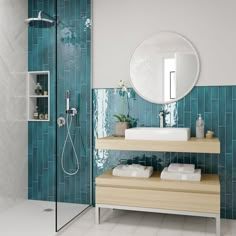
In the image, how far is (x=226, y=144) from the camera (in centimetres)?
371

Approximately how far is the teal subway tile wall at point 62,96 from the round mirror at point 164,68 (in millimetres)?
654

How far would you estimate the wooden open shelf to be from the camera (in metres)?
3.21

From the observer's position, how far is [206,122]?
376 centimetres

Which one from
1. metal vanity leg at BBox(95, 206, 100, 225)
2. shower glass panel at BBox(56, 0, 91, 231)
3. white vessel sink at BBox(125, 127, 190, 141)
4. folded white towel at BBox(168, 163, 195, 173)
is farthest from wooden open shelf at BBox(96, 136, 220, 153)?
metal vanity leg at BBox(95, 206, 100, 225)

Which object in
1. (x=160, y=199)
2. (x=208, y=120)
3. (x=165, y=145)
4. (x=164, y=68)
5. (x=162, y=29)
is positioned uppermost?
(x=162, y=29)

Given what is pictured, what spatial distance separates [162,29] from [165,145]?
4.73ft

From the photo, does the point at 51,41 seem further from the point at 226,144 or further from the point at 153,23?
the point at 226,144

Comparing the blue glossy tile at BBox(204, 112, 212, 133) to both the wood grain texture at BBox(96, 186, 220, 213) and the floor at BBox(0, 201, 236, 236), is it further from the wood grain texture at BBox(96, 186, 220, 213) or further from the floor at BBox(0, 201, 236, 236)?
the floor at BBox(0, 201, 236, 236)

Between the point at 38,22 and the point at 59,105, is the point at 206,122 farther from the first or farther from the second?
the point at 38,22

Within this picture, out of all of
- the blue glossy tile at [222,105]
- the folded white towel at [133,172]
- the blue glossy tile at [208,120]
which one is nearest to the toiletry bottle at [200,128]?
the blue glossy tile at [208,120]

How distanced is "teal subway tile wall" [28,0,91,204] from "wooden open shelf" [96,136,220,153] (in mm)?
459

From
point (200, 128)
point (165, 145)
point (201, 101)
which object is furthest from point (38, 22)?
point (200, 128)

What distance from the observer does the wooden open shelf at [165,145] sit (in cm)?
321

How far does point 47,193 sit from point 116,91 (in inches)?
57.8
